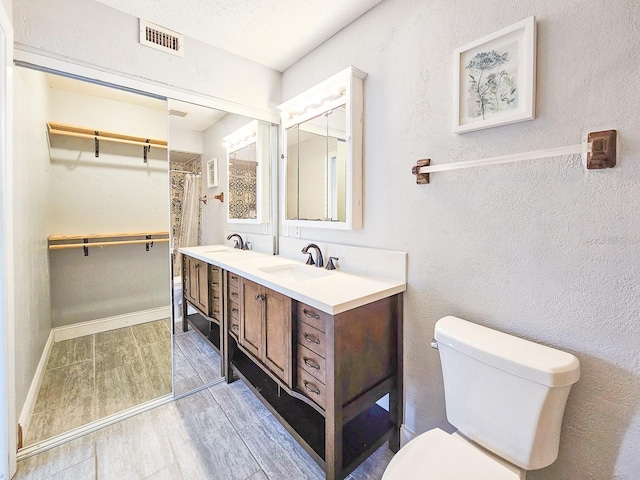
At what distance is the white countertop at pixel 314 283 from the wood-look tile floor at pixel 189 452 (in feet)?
2.80

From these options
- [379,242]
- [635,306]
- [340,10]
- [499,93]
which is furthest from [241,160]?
[635,306]

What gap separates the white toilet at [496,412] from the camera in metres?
0.88

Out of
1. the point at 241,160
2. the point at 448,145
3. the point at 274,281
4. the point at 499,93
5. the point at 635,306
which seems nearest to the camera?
the point at 635,306

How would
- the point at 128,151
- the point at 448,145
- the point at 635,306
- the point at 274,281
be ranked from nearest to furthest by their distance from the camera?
the point at 635,306 → the point at 448,145 → the point at 274,281 → the point at 128,151

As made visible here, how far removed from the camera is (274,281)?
4.72 feet

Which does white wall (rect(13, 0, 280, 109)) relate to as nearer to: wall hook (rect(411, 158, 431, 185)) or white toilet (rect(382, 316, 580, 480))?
wall hook (rect(411, 158, 431, 185))

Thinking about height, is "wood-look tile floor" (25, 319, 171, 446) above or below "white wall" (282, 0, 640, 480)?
below

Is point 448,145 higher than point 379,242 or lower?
higher

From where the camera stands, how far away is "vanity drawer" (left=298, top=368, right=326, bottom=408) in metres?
1.25

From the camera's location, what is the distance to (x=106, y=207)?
2885 millimetres

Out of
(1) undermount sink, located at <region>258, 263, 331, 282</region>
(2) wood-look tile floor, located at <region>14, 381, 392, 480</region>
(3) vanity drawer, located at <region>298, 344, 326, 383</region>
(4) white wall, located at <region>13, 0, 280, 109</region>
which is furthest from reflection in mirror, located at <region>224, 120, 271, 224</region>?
(2) wood-look tile floor, located at <region>14, 381, 392, 480</region>

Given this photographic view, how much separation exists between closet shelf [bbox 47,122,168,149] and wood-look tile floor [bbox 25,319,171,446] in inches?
75.5

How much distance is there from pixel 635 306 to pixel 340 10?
1890 millimetres

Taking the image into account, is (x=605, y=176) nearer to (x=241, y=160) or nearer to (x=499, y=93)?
(x=499, y=93)
